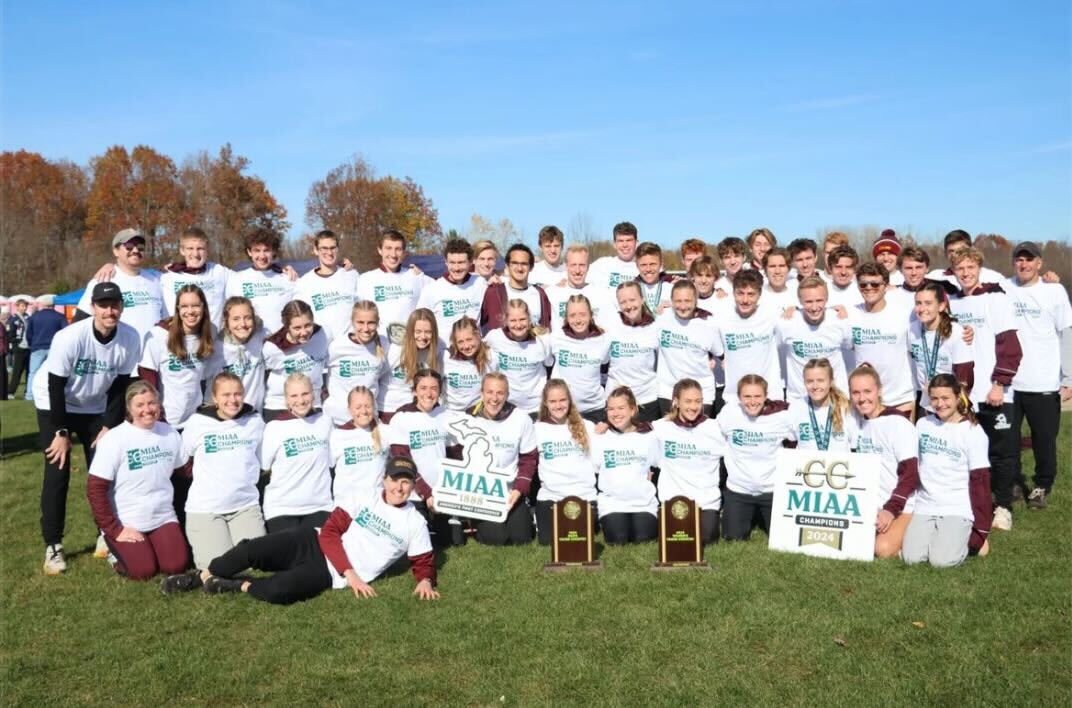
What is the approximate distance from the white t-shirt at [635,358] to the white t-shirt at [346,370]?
226 centimetres

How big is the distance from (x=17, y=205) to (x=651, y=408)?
70.3 m

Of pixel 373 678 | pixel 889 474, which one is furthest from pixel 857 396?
pixel 373 678

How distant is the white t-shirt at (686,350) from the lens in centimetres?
798

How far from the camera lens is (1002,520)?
7355 mm

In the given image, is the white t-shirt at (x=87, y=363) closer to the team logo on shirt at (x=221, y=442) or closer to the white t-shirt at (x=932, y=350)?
the team logo on shirt at (x=221, y=442)

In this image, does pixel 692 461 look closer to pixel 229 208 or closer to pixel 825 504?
pixel 825 504

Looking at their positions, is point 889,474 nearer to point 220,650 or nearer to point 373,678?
point 373,678

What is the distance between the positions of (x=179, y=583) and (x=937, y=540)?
570cm

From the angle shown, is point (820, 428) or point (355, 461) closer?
point (355, 461)

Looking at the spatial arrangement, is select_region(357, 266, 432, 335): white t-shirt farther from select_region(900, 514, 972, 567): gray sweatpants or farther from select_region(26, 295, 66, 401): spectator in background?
select_region(26, 295, 66, 401): spectator in background

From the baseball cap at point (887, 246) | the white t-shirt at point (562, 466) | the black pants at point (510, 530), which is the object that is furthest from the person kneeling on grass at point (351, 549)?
the baseball cap at point (887, 246)

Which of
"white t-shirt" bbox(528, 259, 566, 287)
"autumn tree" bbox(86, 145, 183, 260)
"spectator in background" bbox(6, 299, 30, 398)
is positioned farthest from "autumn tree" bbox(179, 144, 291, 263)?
"white t-shirt" bbox(528, 259, 566, 287)

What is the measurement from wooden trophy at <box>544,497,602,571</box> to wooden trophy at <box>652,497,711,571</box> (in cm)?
54

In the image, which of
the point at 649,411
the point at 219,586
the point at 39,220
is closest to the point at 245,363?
the point at 219,586
